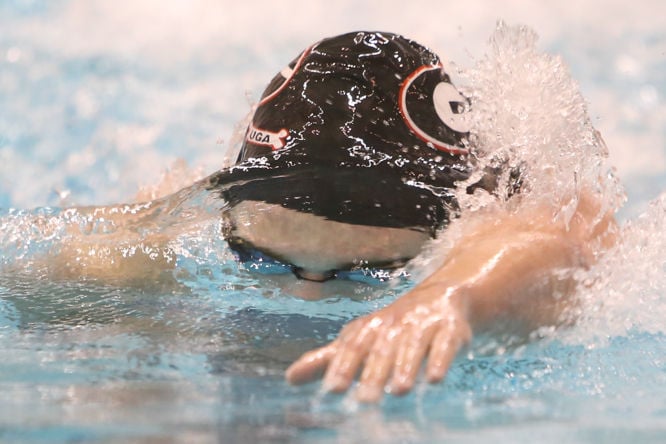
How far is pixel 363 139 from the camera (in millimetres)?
1382

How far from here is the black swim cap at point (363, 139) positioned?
53.2 inches

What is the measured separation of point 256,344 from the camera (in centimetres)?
124

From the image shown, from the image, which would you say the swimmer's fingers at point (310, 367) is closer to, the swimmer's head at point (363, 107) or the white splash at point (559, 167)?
the white splash at point (559, 167)

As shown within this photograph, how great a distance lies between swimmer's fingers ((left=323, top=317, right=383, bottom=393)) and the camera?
0.81 m

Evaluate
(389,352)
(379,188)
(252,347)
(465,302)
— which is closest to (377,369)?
(389,352)

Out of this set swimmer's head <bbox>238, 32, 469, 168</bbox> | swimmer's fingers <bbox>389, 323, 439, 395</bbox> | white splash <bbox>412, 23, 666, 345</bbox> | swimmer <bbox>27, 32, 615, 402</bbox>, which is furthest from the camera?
swimmer's head <bbox>238, 32, 469, 168</bbox>

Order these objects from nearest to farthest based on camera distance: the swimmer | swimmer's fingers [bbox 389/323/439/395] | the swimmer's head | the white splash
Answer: swimmer's fingers [bbox 389/323/439/395]
the swimmer
the white splash
the swimmer's head

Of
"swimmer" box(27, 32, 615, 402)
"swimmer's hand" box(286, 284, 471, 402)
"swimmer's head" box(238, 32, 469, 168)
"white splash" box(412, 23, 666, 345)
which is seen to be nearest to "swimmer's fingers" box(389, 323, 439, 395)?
"swimmer's hand" box(286, 284, 471, 402)

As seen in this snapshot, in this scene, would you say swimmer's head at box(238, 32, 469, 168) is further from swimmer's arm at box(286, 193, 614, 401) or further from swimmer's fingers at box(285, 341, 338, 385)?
swimmer's fingers at box(285, 341, 338, 385)

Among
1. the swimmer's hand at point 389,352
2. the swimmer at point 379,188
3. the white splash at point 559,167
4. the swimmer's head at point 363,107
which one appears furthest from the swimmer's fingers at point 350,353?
the swimmer's head at point 363,107

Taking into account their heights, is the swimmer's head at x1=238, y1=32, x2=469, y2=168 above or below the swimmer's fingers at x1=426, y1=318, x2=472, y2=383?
above

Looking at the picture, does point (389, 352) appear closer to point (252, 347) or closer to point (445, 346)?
point (445, 346)

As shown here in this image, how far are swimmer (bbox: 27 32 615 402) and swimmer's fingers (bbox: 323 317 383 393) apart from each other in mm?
196

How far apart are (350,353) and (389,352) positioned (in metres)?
0.04
